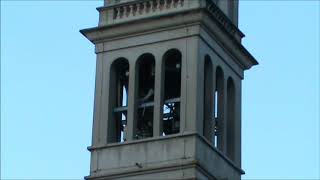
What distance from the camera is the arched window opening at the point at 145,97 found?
49906 mm

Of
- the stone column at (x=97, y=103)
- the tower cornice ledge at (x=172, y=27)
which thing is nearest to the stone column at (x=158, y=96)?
the tower cornice ledge at (x=172, y=27)

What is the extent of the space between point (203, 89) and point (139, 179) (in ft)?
13.0

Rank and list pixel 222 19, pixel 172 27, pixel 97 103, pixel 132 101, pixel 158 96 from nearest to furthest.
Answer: pixel 158 96, pixel 132 101, pixel 172 27, pixel 97 103, pixel 222 19

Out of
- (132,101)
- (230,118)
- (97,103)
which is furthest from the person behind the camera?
(230,118)

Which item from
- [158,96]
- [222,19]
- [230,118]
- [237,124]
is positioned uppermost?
[222,19]

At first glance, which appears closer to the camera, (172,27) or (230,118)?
(172,27)

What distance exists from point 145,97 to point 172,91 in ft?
3.36

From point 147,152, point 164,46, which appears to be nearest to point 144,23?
point 164,46

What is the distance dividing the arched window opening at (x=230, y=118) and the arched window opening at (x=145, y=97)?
2879 millimetres

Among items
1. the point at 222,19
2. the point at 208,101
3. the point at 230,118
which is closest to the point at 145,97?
the point at 208,101

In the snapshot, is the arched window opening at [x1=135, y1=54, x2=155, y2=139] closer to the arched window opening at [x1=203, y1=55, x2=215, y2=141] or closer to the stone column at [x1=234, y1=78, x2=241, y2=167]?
the arched window opening at [x1=203, y1=55, x2=215, y2=141]

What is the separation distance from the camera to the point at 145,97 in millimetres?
50219

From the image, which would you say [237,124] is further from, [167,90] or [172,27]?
[172,27]

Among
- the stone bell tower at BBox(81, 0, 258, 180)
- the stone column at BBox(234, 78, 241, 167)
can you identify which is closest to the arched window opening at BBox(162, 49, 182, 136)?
the stone bell tower at BBox(81, 0, 258, 180)
